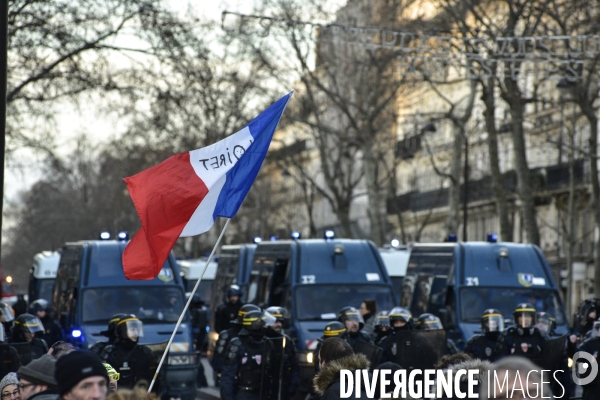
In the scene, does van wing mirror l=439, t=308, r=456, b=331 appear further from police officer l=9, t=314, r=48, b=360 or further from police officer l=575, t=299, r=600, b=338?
police officer l=9, t=314, r=48, b=360

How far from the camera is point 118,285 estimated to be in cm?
1858

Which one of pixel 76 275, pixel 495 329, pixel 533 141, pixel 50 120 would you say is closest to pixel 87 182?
pixel 533 141

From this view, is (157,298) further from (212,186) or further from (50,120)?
(212,186)

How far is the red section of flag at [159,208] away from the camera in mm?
9633

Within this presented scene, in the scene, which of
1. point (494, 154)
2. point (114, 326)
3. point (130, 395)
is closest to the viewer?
point (130, 395)

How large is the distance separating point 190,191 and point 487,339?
5.49 metres

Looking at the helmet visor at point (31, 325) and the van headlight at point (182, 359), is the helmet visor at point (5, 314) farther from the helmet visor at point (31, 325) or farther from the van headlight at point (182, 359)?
the van headlight at point (182, 359)

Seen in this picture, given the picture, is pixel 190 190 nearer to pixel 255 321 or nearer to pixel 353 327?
pixel 255 321

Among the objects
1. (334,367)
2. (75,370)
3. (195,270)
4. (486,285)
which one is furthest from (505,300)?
(195,270)

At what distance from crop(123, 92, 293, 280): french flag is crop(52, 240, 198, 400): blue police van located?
7553 mm

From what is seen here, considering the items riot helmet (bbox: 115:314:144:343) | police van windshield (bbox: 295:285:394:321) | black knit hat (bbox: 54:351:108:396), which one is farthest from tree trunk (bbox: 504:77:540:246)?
black knit hat (bbox: 54:351:108:396)

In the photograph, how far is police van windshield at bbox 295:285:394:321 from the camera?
19000 mm

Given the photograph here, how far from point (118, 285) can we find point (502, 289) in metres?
5.56

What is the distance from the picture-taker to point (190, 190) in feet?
33.4
